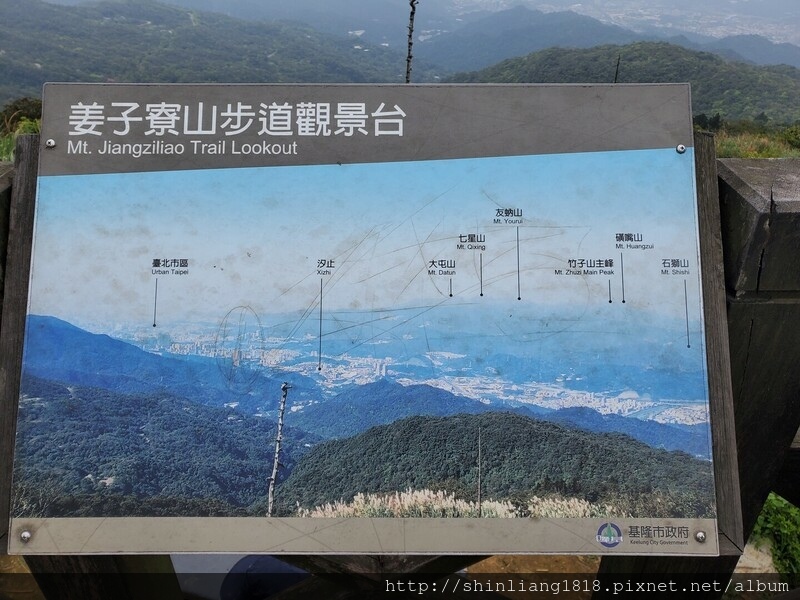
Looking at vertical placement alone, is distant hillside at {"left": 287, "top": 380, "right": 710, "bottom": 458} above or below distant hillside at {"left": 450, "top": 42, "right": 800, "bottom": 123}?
below

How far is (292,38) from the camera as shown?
243 feet

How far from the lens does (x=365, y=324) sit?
1238mm

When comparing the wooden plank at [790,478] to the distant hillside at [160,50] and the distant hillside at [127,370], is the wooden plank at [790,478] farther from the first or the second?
the distant hillside at [160,50]

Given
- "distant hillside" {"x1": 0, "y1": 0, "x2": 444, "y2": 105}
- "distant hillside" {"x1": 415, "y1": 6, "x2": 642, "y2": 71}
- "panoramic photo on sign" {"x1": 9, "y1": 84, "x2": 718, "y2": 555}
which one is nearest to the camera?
"panoramic photo on sign" {"x1": 9, "y1": 84, "x2": 718, "y2": 555}

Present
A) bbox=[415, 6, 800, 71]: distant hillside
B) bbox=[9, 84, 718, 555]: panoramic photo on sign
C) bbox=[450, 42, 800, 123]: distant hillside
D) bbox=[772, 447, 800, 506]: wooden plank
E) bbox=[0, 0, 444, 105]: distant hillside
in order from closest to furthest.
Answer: bbox=[9, 84, 718, 555]: panoramic photo on sign < bbox=[772, 447, 800, 506]: wooden plank < bbox=[450, 42, 800, 123]: distant hillside < bbox=[0, 0, 444, 105]: distant hillside < bbox=[415, 6, 800, 71]: distant hillside

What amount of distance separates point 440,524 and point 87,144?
117 cm

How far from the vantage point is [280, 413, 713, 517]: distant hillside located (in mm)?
1210

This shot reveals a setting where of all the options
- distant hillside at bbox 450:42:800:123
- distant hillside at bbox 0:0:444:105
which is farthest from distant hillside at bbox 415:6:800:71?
distant hillside at bbox 450:42:800:123

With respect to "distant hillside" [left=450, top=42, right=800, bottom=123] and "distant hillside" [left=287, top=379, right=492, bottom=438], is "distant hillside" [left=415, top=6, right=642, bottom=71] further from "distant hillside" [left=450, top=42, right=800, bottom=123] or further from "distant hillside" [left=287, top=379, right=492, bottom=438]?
"distant hillside" [left=287, top=379, right=492, bottom=438]

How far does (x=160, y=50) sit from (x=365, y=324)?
72.2m

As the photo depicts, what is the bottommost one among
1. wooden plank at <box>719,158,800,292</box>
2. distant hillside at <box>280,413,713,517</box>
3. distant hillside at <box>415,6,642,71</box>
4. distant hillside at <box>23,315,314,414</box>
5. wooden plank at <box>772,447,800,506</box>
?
wooden plank at <box>772,447,800,506</box>

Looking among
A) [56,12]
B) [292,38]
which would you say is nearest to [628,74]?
[292,38]

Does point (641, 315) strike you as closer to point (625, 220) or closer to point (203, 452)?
point (625, 220)

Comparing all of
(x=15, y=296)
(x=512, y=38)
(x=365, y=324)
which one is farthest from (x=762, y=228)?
(x=512, y=38)
